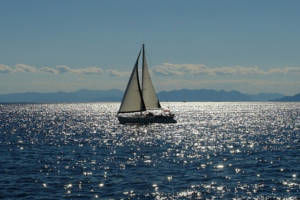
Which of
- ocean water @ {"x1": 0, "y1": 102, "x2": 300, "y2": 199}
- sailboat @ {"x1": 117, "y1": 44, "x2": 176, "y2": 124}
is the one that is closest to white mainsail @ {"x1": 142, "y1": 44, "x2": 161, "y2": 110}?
sailboat @ {"x1": 117, "y1": 44, "x2": 176, "y2": 124}

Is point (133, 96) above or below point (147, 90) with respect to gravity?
below

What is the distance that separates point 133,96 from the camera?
9762 cm

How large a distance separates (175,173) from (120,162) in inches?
377

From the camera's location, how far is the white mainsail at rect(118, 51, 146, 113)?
96125 millimetres

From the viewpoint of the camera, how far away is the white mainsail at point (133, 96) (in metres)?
96.1

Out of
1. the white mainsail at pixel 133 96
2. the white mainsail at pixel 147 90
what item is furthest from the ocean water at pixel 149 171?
the white mainsail at pixel 147 90

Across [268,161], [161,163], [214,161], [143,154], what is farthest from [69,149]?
[268,161]

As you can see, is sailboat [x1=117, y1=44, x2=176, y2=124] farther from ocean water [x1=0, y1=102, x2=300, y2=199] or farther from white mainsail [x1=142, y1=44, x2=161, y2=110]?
ocean water [x1=0, y1=102, x2=300, y2=199]

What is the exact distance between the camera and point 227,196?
1246 inches

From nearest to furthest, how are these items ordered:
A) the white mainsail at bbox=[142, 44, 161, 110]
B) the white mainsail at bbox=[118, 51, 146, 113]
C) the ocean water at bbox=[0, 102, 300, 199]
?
the ocean water at bbox=[0, 102, 300, 199] < the white mainsail at bbox=[118, 51, 146, 113] < the white mainsail at bbox=[142, 44, 161, 110]

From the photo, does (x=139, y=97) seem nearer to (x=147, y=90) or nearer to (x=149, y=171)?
(x=147, y=90)

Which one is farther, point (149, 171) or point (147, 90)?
point (147, 90)

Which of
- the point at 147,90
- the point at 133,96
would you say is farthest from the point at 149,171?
the point at 147,90

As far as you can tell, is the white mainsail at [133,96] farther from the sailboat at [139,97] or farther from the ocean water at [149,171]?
the ocean water at [149,171]
